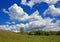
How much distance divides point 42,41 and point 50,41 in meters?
1.60

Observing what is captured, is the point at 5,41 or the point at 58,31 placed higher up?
the point at 58,31

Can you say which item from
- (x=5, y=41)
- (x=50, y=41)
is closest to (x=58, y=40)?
(x=50, y=41)

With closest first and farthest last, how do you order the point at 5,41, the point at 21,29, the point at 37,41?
the point at 5,41
the point at 37,41
the point at 21,29

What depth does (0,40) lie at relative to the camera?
23.4 m

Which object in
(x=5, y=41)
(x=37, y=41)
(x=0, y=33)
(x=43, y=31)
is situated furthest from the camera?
(x=43, y=31)

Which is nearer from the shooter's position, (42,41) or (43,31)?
(42,41)

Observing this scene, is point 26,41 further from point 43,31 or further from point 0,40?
point 43,31

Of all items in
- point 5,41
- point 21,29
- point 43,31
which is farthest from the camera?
point 43,31

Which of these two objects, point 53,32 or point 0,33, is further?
point 53,32

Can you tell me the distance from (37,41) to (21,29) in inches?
361

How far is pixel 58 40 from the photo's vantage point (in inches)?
1105

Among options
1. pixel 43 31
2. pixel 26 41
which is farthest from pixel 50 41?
pixel 43 31

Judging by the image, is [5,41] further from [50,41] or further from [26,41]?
[50,41]

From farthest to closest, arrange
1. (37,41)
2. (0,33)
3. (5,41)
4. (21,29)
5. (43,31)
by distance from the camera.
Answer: (43,31)
(21,29)
(0,33)
(37,41)
(5,41)
